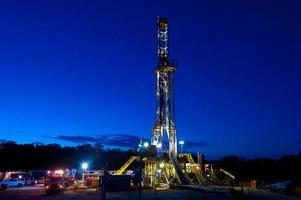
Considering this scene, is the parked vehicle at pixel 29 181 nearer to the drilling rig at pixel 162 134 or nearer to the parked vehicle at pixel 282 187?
the drilling rig at pixel 162 134

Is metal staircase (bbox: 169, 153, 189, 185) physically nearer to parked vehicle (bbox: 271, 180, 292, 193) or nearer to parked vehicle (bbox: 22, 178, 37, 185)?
parked vehicle (bbox: 271, 180, 292, 193)

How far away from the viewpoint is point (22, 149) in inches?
4259

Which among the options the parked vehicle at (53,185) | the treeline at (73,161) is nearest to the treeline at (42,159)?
the treeline at (73,161)

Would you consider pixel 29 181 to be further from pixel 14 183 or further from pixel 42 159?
pixel 42 159

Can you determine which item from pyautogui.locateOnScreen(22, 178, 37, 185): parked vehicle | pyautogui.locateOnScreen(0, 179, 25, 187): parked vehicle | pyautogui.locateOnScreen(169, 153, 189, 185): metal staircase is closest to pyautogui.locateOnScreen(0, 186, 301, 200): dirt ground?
pyautogui.locateOnScreen(169, 153, 189, 185): metal staircase

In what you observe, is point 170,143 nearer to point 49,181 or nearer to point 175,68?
point 175,68

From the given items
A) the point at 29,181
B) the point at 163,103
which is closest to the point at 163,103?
the point at 163,103

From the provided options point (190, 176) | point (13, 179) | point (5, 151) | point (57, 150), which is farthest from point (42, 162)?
point (190, 176)

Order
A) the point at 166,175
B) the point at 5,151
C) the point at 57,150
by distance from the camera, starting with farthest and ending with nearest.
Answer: the point at 57,150, the point at 5,151, the point at 166,175

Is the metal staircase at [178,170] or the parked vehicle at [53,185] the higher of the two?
the metal staircase at [178,170]

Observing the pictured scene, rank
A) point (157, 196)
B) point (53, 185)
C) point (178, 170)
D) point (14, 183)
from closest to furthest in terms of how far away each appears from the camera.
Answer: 1. point (157, 196)
2. point (53, 185)
3. point (178, 170)
4. point (14, 183)

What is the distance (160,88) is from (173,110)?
122 inches

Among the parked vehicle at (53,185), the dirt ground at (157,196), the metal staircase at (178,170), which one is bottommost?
the dirt ground at (157,196)

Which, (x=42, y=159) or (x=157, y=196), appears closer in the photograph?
(x=157, y=196)
